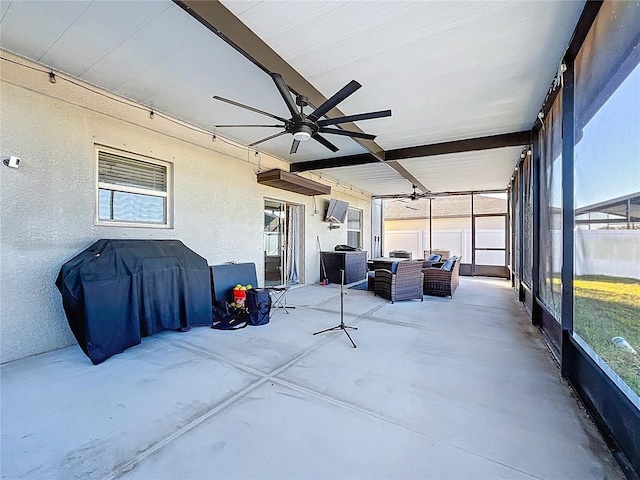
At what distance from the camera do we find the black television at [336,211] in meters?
8.70

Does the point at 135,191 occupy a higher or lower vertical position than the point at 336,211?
lower

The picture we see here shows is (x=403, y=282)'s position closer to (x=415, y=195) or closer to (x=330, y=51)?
(x=415, y=195)

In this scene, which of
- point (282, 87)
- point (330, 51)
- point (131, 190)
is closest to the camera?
point (282, 87)

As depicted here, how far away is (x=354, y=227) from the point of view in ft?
36.1

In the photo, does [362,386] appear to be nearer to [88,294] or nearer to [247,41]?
[88,294]

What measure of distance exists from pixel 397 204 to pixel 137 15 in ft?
44.7

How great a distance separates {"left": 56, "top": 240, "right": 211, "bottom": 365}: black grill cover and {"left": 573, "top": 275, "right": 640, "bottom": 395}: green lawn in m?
4.36

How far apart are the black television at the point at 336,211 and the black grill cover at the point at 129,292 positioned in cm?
493

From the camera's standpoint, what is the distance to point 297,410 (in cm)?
225

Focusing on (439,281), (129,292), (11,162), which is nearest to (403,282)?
(439,281)

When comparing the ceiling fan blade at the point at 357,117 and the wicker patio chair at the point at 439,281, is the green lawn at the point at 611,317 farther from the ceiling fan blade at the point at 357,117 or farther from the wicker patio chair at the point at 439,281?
the wicker patio chair at the point at 439,281

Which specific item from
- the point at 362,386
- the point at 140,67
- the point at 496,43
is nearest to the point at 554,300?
the point at 362,386

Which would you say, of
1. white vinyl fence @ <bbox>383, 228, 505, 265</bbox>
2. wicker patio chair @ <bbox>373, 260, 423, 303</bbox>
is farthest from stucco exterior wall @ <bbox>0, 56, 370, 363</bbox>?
white vinyl fence @ <bbox>383, 228, 505, 265</bbox>

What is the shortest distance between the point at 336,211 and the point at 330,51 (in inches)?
240
